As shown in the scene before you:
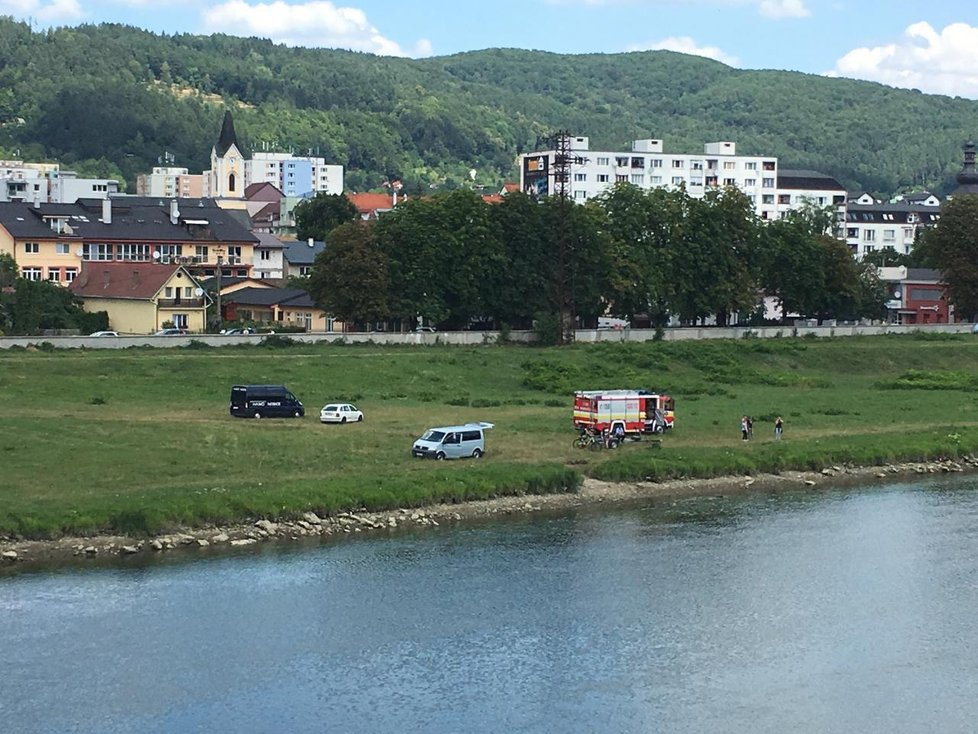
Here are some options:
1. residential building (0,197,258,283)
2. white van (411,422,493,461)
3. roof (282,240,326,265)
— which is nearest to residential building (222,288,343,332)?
residential building (0,197,258,283)

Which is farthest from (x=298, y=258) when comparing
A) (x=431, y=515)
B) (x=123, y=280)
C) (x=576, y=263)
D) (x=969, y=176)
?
(x=969, y=176)

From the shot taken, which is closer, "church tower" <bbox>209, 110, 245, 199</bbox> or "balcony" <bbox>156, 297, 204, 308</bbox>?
"balcony" <bbox>156, 297, 204, 308</bbox>

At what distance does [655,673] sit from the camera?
3206 centimetres

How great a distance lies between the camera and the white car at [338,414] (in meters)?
54.4

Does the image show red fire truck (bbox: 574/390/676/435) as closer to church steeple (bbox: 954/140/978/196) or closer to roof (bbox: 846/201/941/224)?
church steeple (bbox: 954/140/978/196)

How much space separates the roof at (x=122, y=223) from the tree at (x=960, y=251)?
4355 cm

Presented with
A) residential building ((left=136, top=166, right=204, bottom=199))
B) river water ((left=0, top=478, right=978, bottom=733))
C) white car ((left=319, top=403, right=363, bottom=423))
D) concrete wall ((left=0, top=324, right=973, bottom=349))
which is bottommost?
river water ((left=0, top=478, right=978, bottom=733))

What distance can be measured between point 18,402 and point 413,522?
1840cm

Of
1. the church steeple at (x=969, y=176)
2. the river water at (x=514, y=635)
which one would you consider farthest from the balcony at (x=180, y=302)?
the church steeple at (x=969, y=176)

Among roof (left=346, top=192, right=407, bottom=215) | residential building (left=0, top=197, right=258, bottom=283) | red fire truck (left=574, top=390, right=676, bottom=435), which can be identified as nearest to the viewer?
red fire truck (left=574, top=390, right=676, bottom=435)

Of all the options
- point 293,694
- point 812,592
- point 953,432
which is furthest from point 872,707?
point 953,432

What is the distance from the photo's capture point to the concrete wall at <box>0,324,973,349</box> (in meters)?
69.8

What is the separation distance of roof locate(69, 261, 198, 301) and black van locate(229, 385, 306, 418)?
28.0m

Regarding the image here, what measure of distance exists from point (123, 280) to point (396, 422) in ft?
109
